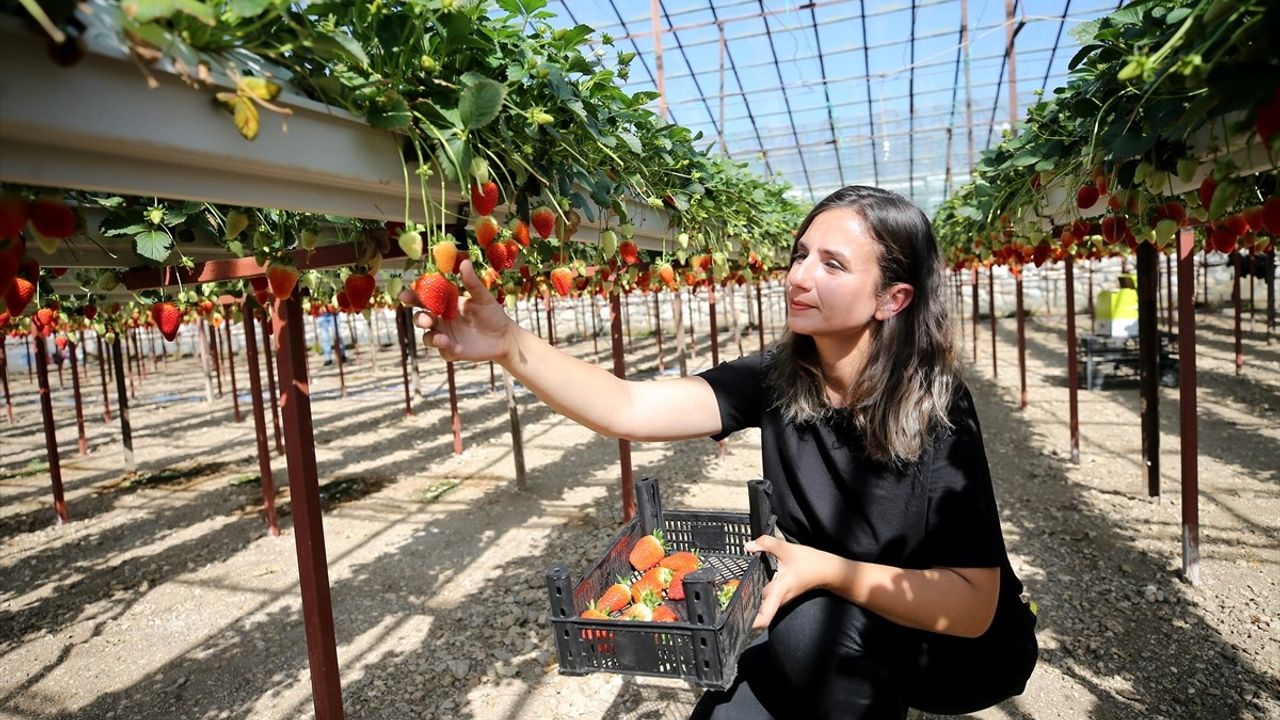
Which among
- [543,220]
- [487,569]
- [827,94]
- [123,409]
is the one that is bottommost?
[487,569]

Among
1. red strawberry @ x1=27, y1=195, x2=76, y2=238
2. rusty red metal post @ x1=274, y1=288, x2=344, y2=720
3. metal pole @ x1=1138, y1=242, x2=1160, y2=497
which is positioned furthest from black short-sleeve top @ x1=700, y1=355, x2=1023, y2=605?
metal pole @ x1=1138, y1=242, x2=1160, y2=497

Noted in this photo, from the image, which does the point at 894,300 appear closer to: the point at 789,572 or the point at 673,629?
the point at 789,572

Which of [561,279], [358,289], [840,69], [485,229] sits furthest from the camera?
[840,69]

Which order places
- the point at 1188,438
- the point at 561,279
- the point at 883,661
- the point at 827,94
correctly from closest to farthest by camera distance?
1. the point at 883,661
2. the point at 561,279
3. the point at 1188,438
4. the point at 827,94

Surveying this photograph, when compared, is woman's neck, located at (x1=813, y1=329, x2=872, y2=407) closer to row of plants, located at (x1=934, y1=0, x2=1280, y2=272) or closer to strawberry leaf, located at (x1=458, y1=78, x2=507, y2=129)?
row of plants, located at (x1=934, y1=0, x2=1280, y2=272)

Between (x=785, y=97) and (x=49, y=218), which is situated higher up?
(x=785, y=97)

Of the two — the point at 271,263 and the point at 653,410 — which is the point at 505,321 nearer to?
the point at 653,410

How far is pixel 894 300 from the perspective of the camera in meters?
1.35

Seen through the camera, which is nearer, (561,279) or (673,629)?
(673,629)

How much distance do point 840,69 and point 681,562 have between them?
12.3 m

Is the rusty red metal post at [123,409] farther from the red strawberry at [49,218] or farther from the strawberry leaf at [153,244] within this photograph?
the red strawberry at [49,218]

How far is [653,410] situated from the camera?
1.46m

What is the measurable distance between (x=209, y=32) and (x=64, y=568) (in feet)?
19.0

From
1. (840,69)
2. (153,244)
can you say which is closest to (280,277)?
(153,244)
